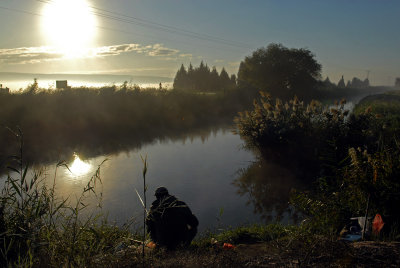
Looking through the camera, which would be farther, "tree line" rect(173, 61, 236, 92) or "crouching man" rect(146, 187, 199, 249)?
"tree line" rect(173, 61, 236, 92)

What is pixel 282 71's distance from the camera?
50500 mm

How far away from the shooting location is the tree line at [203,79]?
264 feet

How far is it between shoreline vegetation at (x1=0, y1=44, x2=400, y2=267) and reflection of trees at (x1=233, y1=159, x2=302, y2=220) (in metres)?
0.11

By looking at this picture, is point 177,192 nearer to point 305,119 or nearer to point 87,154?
point 305,119

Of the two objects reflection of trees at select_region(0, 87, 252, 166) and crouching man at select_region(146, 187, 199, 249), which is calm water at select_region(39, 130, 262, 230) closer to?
crouching man at select_region(146, 187, 199, 249)

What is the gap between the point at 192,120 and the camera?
30844 mm

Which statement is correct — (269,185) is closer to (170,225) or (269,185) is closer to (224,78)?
(170,225)

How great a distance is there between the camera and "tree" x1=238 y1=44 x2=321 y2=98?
166 feet

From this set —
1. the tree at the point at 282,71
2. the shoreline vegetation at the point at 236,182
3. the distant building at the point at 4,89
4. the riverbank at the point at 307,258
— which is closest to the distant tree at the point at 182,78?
the tree at the point at 282,71

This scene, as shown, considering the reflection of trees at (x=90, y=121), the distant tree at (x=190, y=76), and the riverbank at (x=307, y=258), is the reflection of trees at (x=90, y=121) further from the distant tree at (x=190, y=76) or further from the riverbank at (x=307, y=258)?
the distant tree at (x=190, y=76)

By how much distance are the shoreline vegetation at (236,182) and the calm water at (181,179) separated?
56 cm

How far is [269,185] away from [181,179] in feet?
10.5

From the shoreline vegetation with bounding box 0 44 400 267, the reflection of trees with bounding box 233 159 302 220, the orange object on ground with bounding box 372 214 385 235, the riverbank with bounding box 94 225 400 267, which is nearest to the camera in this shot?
the riverbank with bounding box 94 225 400 267

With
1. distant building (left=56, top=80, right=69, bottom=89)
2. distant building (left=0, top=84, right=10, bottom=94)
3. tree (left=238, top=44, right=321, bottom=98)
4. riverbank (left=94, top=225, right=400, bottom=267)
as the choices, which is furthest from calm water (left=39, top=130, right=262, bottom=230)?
tree (left=238, top=44, right=321, bottom=98)
